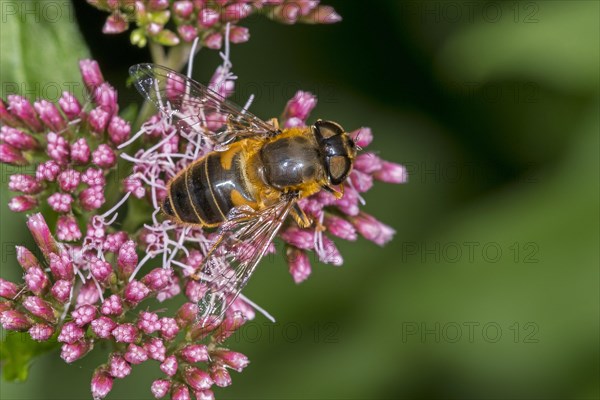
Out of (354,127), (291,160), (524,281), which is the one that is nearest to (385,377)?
(524,281)

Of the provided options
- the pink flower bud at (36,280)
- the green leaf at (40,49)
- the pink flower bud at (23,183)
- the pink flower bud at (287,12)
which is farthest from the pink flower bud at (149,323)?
the pink flower bud at (287,12)

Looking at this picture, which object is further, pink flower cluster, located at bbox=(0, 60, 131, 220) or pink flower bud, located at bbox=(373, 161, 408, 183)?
pink flower bud, located at bbox=(373, 161, 408, 183)

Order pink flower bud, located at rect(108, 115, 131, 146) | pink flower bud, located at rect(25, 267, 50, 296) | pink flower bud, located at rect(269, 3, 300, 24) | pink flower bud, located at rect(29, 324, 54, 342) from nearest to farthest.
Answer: pink flower bud, located at rect(29, 324, 54, 342) → pink flower bud, located at rect(25, 267, 50, 296) → pink flower bud, located at rect(108, 115, 131, 146) → pink flower bud, located at rect(269, 3, 300, 24)

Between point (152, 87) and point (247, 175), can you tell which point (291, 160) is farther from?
point (152, 87)

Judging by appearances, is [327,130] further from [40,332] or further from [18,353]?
[18,353]

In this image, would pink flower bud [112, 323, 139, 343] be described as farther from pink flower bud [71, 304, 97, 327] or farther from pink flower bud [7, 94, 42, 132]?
pink flower bud [7, 94, 42, 132]

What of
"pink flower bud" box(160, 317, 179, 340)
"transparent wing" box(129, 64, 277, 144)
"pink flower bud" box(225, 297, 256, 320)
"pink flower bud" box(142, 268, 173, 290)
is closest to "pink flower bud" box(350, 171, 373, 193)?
"transparent wing" box(129, 64, 277, 144)

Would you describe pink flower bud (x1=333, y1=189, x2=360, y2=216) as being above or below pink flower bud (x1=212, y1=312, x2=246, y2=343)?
above
